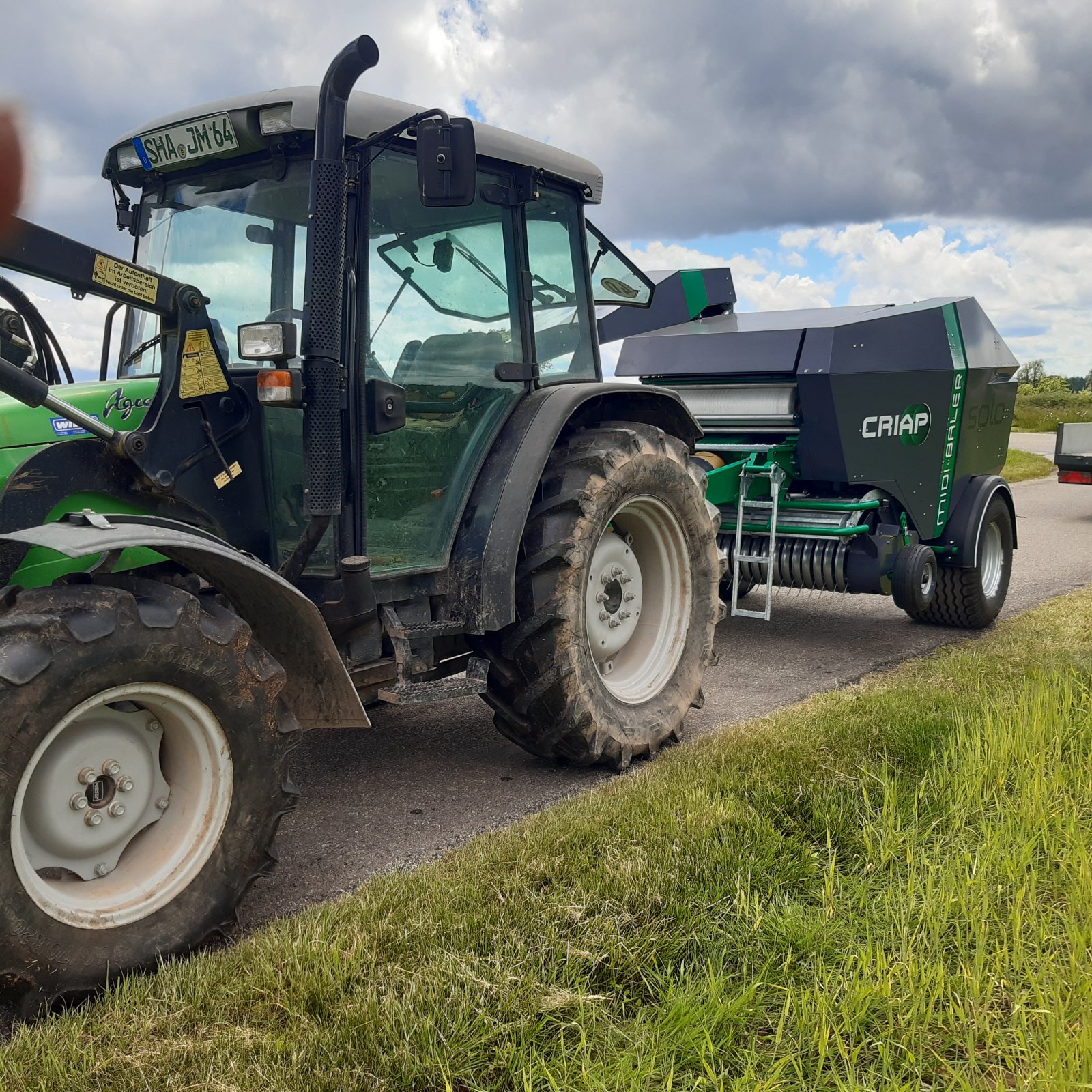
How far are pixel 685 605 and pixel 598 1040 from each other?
100 inches

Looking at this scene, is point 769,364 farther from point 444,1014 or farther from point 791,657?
point 444,1014

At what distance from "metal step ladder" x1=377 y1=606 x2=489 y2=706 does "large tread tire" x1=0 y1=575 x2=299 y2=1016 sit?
61 centimetres

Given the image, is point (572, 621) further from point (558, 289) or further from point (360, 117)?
point (360, 117)

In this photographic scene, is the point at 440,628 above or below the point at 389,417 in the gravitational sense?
below

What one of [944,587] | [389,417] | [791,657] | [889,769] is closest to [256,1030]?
[389,417]

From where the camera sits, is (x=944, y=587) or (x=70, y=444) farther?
(x=944, y=587)

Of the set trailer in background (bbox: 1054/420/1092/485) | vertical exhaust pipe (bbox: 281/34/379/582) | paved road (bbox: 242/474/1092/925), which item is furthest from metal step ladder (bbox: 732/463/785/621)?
trailer in background (bbox: 1054/420/1092/485)

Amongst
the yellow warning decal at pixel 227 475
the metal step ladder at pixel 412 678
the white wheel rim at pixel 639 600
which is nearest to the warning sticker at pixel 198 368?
the yellow warning decal at pixel 227 475

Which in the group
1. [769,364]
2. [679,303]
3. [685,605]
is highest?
[679,303]

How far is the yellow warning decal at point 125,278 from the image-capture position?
113 inches

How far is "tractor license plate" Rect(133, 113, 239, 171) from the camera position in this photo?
10.7 ft

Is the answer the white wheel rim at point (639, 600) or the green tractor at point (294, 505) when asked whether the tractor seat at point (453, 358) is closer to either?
the green tractor at point (294, 505)

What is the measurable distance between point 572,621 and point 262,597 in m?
1.20

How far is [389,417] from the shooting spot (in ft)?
11.3
